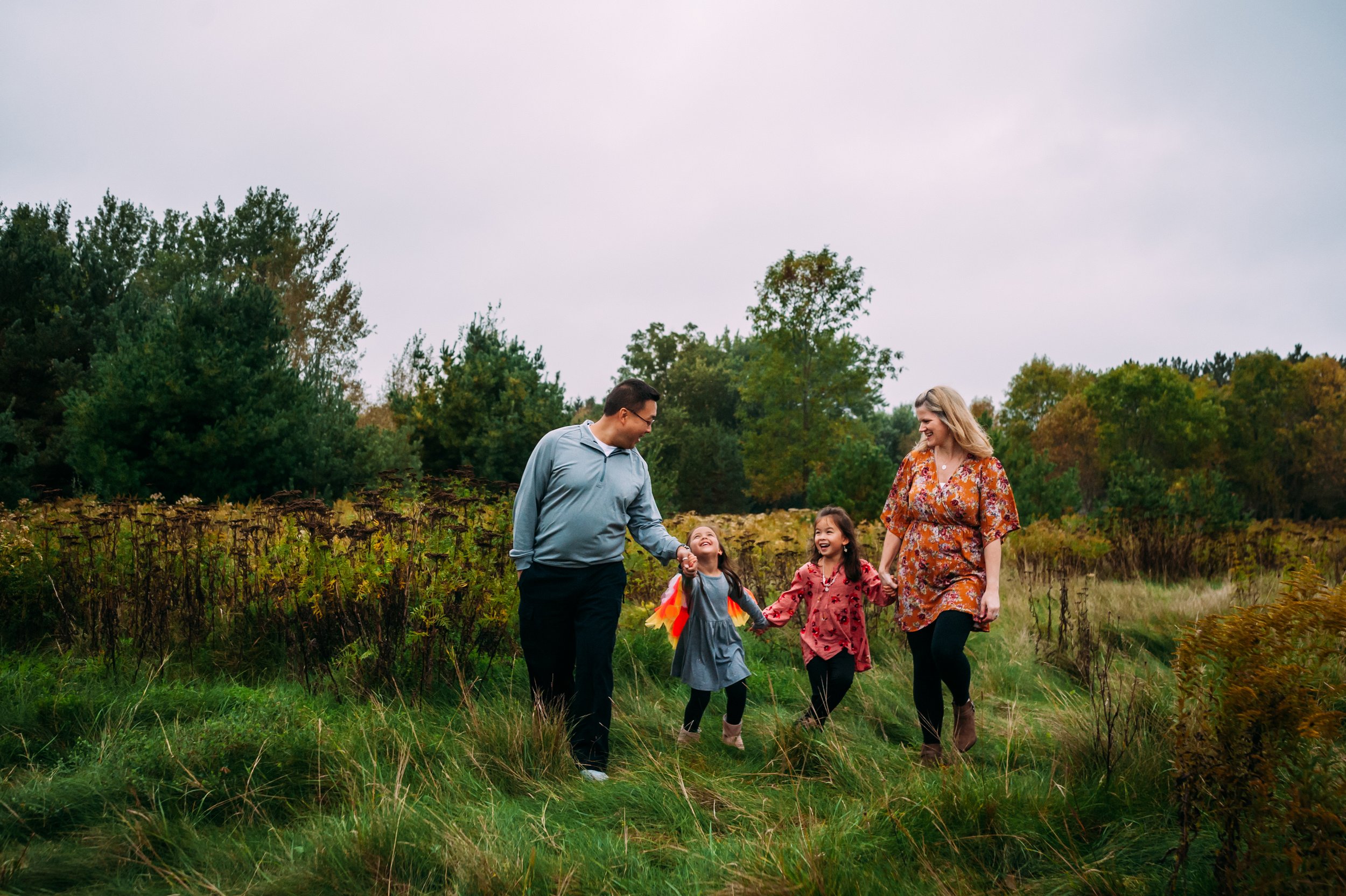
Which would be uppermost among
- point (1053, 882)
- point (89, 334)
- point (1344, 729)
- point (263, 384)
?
Answer: point (89, 334)

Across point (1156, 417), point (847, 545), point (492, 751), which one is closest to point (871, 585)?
point (847, 545)

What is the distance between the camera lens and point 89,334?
56.0ft

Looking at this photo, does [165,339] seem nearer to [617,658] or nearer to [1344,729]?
[617,658]

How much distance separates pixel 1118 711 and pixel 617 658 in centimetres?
314

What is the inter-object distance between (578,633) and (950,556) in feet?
5.73

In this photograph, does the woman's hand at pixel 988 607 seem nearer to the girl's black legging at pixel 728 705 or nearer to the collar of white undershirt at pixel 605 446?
the girl's black legging at pixel 728 705

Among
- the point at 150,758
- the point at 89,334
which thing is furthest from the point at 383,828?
the point at 89,334

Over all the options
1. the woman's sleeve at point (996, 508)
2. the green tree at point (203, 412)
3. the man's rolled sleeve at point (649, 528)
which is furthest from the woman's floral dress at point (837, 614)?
the green tree at point (203, 412)

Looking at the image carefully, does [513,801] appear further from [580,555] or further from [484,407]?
[484,407]

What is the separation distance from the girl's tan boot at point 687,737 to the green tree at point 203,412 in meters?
9.55

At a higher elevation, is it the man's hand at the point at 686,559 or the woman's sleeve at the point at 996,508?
the woman's sleeve at the point at 996,508

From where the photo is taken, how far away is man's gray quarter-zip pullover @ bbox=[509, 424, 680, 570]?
379 cm

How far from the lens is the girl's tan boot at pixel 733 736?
415cm

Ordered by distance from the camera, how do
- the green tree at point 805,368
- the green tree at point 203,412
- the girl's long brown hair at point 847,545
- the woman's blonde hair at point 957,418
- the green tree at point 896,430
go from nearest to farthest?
the woman's blonde hair at point 957,418, the girl's long brown hair at point 847,545, the green tree at point 203,412, the green tree at point 805,368, the green tree at point 896,430
